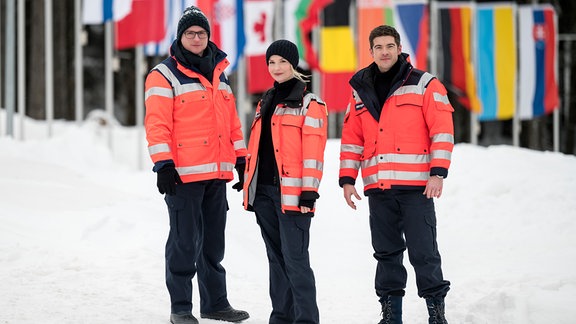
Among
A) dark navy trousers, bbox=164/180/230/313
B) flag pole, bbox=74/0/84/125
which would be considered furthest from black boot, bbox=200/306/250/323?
flag pole, bbox=74/0/84/125

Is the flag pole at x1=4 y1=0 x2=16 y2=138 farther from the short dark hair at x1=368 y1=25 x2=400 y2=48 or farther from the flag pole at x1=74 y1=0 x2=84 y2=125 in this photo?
the short dark hair at x1=368 y1=25 x2=400 y2=48

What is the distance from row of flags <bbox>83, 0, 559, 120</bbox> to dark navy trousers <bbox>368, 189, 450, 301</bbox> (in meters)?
7.71

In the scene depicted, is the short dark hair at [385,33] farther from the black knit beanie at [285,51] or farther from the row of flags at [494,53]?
the row of flags at [494,53]

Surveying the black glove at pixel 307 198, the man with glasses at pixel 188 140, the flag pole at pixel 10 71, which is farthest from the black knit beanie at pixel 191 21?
the flag pole at pixel 10 71

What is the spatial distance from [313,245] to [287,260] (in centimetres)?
322

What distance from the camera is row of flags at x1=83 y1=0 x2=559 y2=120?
41.0ft

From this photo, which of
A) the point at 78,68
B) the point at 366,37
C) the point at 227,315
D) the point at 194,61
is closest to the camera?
the point at 194,61

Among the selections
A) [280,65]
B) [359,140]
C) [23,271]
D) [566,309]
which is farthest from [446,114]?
[23,271]

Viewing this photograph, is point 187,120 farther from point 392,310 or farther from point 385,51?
point 392,310

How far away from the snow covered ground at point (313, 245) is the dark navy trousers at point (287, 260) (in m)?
0.47

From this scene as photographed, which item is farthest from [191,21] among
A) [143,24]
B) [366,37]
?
[366,37]

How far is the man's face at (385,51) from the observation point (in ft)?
16.8

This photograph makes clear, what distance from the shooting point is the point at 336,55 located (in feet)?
42.4

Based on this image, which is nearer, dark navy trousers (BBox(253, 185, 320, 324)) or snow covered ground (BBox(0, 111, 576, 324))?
dark navy trousers (BBox(253, 185, 320, 324))
